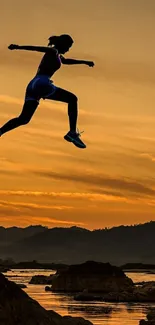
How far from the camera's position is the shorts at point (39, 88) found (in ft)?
57.0

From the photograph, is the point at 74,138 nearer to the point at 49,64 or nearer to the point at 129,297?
the point at 49,64

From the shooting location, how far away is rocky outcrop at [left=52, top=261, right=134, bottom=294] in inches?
5335

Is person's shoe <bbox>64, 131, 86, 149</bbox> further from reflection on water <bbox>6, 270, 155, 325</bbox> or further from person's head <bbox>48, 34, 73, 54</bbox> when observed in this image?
reflection on water <bbox>6, 270, 155, 325</bbox>

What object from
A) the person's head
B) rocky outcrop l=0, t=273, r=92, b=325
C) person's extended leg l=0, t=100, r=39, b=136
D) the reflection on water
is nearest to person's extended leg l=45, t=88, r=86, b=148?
person's extended leg l=0, t=100, r=39, b=136

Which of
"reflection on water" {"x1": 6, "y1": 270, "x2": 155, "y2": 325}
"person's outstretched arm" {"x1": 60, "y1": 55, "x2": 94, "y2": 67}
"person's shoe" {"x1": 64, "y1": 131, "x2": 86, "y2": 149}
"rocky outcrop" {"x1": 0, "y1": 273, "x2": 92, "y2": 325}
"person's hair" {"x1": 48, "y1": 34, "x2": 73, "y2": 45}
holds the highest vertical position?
"reflection on water" {"x1": 6, "y1": 270, "x2": 155, "y2": 325}

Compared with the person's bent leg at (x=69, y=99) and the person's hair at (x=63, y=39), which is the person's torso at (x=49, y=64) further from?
the person's bent leg at (x=69, y=99)

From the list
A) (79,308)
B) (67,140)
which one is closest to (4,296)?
(67,140)

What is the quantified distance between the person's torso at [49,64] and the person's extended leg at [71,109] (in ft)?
1.51

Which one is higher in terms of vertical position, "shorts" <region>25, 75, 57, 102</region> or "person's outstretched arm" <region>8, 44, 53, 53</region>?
"person's outstretched arm" <region>8, 44, 53, 53</region>

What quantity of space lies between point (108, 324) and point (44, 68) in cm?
6376

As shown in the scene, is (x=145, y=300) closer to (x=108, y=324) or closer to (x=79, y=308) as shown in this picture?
(x=79, y=308)

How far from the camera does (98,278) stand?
448ft

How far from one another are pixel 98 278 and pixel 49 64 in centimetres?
12119

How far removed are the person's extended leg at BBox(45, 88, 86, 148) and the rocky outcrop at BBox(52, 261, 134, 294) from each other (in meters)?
115
